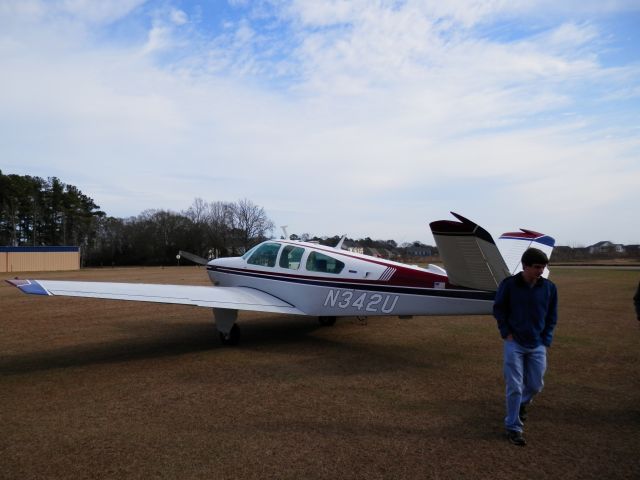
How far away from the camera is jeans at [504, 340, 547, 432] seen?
389 cm

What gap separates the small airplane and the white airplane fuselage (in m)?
0.01

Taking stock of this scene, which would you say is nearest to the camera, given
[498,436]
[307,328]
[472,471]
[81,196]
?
[472,471]

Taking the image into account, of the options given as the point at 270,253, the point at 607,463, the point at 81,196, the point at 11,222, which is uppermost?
the point at 81,196

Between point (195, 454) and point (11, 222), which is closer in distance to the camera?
point (195, 454)

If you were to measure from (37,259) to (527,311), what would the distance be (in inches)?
1972

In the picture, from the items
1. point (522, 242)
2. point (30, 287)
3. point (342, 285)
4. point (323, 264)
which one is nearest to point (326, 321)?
point (323, 264)

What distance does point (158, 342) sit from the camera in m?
8.55

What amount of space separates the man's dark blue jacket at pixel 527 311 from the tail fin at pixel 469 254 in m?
1.09

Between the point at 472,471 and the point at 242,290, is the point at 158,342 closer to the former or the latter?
the point at 242,290

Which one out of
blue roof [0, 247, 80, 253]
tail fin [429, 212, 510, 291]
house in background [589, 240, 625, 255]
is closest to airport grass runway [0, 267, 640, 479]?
tail fin [429, 212, 510, 291]

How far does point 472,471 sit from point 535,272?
1679 mm

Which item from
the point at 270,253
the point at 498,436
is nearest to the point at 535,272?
the point at 498,436

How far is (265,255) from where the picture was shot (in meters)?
8.97

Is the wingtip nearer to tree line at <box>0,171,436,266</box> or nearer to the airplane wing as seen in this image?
the airplane wing
